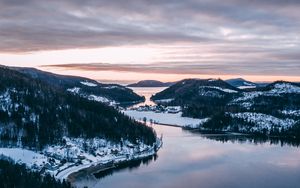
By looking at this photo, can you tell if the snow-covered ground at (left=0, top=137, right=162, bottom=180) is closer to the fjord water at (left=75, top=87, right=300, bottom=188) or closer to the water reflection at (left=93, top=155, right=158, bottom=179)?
the water reflection at (left=93, top=155, right=158, bottom=179)

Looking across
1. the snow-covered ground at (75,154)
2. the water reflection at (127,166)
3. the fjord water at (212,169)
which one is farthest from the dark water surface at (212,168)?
the snow-covered ground at (75,154)

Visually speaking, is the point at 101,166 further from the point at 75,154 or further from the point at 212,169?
the point at 212,169

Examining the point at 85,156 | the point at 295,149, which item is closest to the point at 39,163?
the point at 85,156

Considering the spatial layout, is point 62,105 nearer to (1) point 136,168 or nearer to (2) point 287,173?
(1) point 136,168

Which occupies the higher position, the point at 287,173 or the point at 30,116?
the point at 30,116

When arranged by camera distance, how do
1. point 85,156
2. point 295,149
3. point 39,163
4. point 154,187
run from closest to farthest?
point 154,187 < point 39,163 < point 85,156 < point 295,149

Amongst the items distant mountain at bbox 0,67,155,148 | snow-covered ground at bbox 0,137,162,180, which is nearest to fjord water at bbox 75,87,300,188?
snow-covered ground at bbox 0,137,162,180
